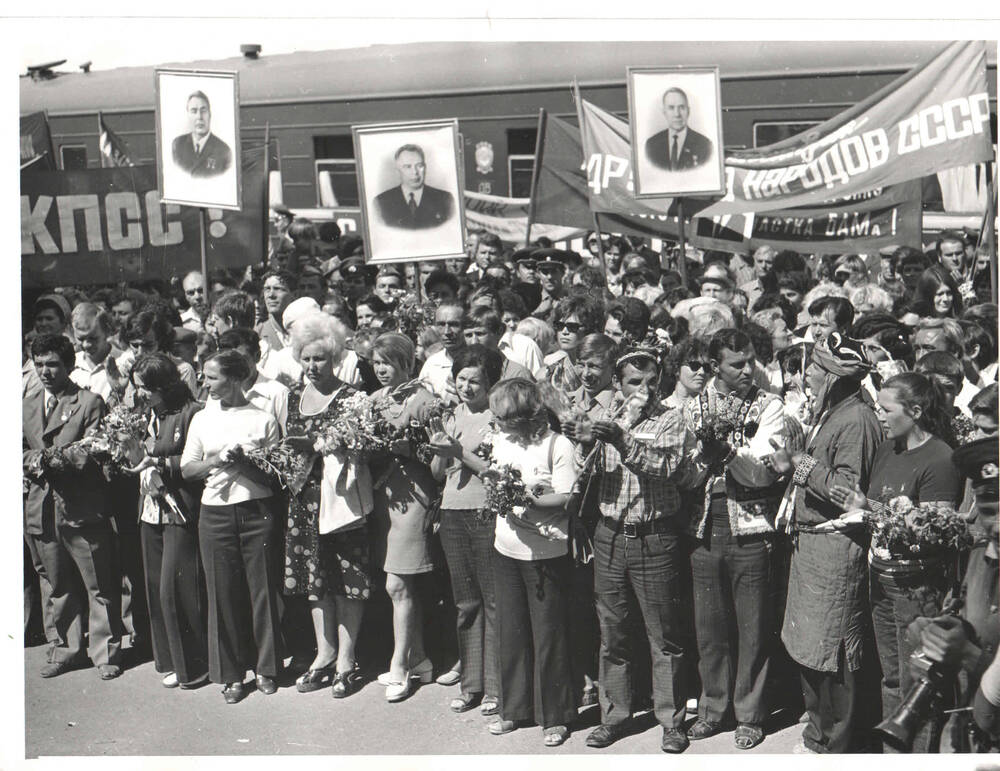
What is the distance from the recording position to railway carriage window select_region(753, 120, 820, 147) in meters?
14.2

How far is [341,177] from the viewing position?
53.1 feet

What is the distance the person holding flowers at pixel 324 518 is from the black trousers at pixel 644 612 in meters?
1.41

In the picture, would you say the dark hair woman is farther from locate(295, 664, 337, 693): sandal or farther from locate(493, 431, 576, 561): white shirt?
locate(295, 664, 337, 693): sandal

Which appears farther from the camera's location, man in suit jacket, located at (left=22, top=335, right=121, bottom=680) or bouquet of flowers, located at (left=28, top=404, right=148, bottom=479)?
man in suit jacket, located at (left=22, top=335, right=121, bottom=680)

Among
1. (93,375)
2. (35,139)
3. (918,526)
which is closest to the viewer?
(918,526)

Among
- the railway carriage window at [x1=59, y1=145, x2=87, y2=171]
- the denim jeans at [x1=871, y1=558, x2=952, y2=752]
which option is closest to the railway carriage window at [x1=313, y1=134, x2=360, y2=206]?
the railway carriage window at [x1=59, y1=145, x2=87, y2=171]

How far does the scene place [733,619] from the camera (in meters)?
6.13

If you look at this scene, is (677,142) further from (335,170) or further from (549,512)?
(335,170)

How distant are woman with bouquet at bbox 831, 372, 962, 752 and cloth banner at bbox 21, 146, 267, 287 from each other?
6159mm

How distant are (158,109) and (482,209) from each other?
6469 mm

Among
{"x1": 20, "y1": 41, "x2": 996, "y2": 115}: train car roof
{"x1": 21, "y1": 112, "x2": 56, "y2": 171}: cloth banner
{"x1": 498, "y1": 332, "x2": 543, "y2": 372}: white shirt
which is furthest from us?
{"x1": 20, "y1": 41, "x2": 996, "y2": 115}: train car roof

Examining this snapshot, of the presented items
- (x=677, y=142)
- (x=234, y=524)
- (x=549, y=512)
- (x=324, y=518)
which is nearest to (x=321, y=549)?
(x=324, y=518)

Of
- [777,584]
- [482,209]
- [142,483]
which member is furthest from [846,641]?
[482,209]

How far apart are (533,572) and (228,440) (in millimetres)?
1803
